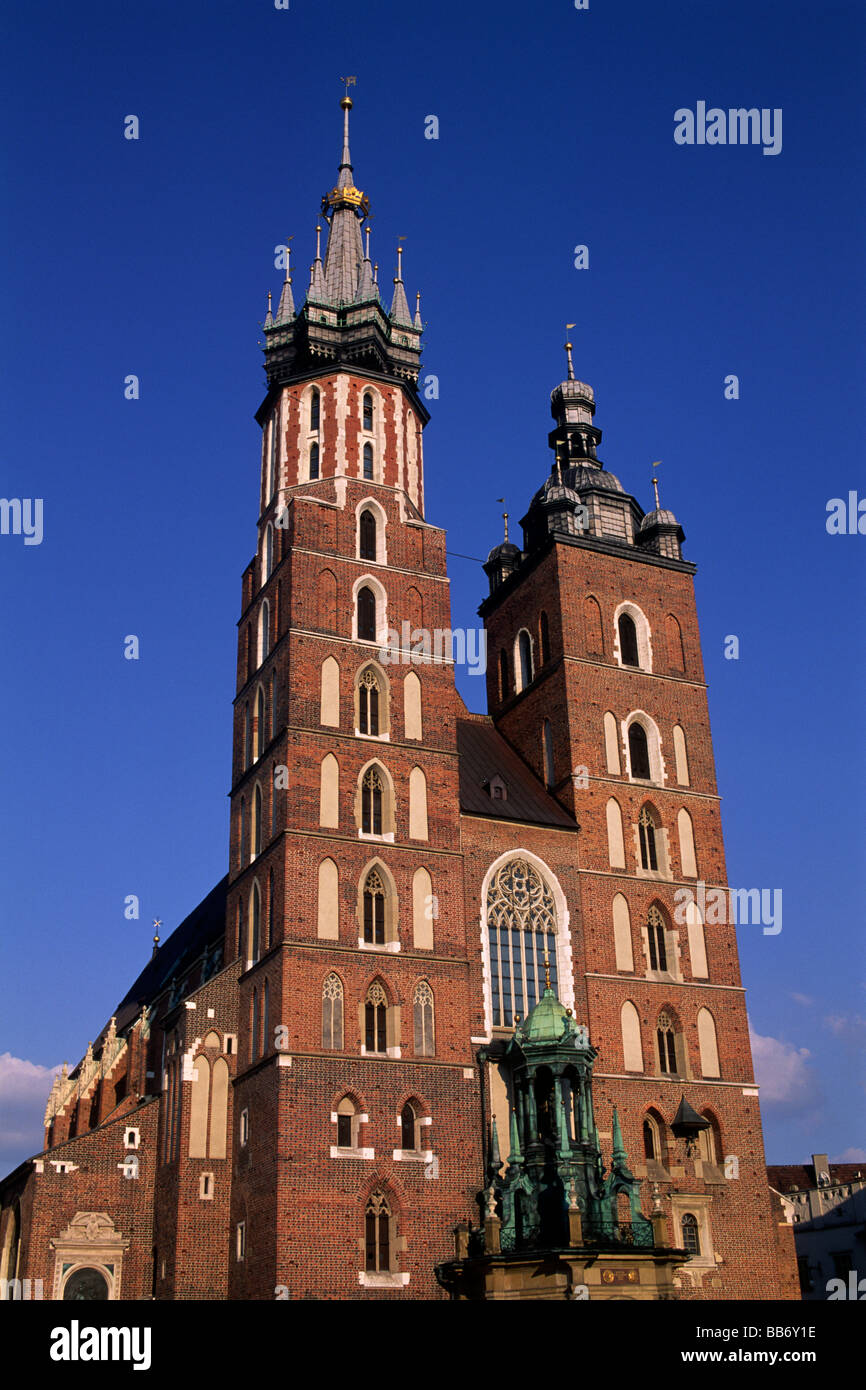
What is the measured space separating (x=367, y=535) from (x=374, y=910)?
38.0ft

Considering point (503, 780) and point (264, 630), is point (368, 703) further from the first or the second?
point (503, 780)

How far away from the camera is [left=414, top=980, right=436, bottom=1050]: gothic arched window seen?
33375 mm

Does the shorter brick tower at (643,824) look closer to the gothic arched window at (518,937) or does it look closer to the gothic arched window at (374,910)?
the gothic arched window at (518,937)

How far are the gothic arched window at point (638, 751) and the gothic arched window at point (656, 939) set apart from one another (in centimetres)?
442

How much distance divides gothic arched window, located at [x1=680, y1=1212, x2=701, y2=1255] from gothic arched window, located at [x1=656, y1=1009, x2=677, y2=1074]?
3.78m

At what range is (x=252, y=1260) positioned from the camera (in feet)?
101

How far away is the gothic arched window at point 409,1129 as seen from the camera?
32.1 meters

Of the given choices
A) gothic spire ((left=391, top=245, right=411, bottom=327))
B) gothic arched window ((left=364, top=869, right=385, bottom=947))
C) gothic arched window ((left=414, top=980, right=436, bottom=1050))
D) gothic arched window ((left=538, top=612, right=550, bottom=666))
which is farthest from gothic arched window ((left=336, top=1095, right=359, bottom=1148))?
gothic spire ((left=391, top=245, right=411, bottom=327))

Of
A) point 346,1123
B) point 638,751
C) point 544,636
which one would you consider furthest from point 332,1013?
point 544,636

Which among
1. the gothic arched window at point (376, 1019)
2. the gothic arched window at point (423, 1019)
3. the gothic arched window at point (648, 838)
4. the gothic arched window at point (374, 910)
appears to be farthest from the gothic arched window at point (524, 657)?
the gothic arched window at point (376, 1019)
